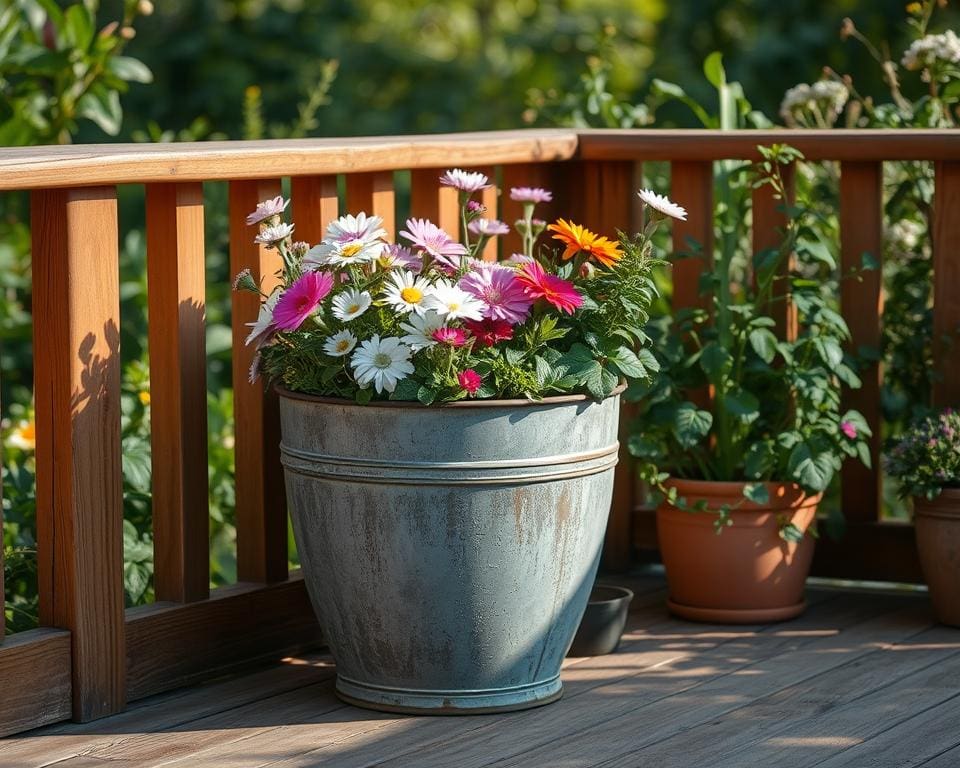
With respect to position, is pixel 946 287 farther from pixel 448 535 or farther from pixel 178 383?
pixel 178 383

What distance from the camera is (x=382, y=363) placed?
2197 millimetres

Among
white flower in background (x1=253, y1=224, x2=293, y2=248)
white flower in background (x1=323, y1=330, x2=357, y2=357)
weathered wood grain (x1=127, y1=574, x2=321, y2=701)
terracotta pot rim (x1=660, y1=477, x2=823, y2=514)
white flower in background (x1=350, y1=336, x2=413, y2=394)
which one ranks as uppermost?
white flower in background (x1=253, y1=224, x2=293, y2=248)

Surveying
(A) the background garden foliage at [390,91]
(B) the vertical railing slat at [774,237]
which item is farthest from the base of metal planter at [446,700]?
(B) the vertical railing slat at [774,237]

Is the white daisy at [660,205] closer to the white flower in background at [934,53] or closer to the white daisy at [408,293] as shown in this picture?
the white daisy at [408,293]

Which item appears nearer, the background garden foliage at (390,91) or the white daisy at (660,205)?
the white daisy at (660,205)

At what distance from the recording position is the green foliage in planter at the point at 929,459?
2.80m

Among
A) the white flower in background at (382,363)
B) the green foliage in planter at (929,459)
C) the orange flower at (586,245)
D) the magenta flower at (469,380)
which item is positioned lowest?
the green foliage in planter at (929,459)

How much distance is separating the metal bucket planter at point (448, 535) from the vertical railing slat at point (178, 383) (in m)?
0.19

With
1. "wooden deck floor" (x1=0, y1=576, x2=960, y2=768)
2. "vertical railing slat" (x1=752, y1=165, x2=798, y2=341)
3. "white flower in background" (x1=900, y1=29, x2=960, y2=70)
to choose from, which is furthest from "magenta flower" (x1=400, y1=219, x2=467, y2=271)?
"white flower in background" (x1=900, y1=29, x2=960, y2=70)

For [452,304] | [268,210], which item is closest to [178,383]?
[268,210]

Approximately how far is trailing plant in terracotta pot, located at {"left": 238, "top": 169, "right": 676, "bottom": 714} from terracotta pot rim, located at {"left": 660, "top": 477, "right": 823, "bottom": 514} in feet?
1.69

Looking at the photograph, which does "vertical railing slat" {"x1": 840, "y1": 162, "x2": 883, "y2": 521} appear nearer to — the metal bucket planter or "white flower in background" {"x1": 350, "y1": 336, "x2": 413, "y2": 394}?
the metal bucket planter

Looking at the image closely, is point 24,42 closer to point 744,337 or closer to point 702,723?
point 744,337

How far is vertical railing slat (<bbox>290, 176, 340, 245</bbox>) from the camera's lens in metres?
2.68
